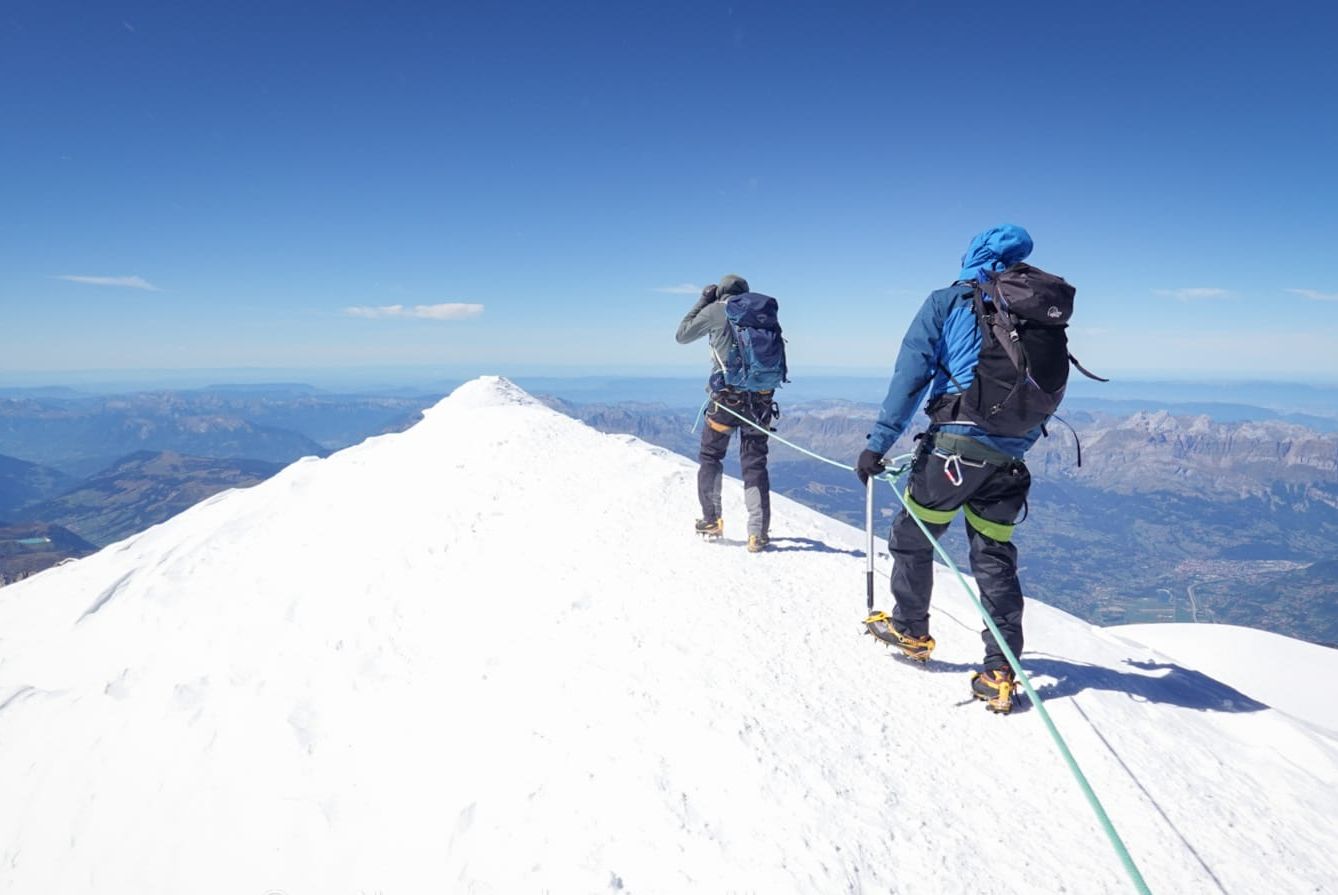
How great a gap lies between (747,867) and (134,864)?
602 cm

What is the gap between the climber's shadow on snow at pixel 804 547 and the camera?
383 inches

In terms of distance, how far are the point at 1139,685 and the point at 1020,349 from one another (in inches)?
187

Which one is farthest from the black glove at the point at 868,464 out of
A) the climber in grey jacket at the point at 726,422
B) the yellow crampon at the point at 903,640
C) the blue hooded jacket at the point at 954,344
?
the climber in grey jacket at the point at 726,422

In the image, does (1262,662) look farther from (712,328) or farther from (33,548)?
(33,548)

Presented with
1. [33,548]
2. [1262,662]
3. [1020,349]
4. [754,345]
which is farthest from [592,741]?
[33,548]

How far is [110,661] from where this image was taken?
8570 millimetres

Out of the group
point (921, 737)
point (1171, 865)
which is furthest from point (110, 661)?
point (1171, 865)

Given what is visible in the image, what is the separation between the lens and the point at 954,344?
5617 millimetres

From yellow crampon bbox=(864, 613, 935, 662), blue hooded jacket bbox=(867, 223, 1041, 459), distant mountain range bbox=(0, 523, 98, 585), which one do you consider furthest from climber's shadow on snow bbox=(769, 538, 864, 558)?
distant mountain range bbox=(0, 523, 98, 585)

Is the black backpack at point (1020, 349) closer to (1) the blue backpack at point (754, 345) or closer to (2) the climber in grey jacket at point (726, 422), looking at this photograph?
(1) the blue backpack at point (754, 345)

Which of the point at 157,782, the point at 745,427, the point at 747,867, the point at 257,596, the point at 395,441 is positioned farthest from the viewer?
the point at 395,441

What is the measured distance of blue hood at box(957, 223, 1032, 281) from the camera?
5508 mm

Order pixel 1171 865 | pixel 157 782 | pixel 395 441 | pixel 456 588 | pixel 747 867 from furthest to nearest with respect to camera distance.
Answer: pixel 395 441 → pixel 456 588 → pixel 157 782 → pixel 1171 865 → pixel 747 867

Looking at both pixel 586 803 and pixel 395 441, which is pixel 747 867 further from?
pixel 395 441
